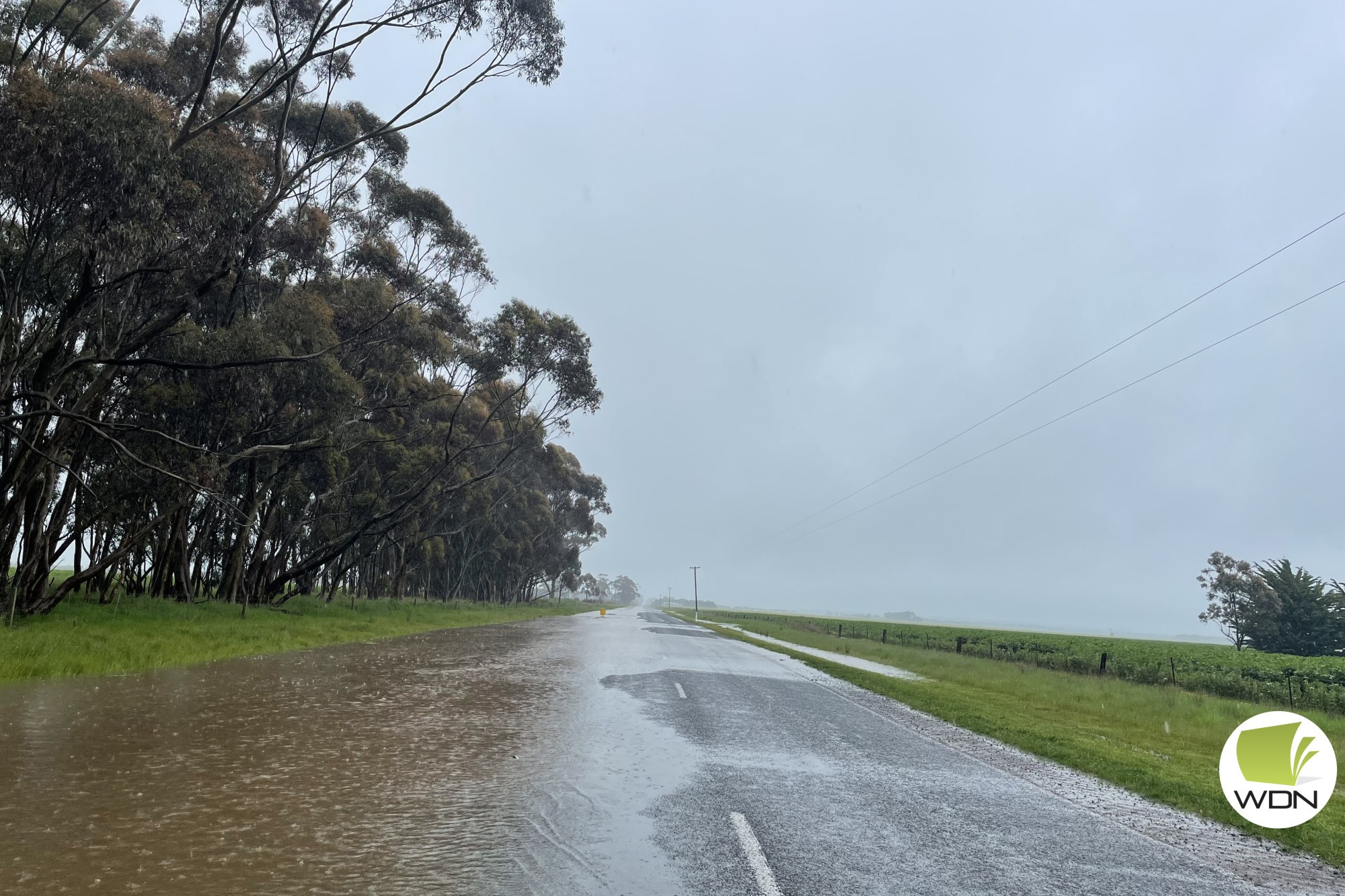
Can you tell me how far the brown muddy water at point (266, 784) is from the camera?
14.7 feet

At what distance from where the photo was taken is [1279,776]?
28.7ft

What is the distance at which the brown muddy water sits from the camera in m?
4.49

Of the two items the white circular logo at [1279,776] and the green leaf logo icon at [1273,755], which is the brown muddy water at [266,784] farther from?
the green leaf logo icon at [1273,755]

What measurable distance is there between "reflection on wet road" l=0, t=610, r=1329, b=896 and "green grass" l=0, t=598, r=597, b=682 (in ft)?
6.55

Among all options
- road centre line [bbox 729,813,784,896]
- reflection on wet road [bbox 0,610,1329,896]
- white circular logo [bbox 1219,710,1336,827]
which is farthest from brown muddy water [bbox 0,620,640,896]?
Result: white circular logo [bbox 1219,710,1336,827]

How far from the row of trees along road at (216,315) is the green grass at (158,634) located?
1.35 m

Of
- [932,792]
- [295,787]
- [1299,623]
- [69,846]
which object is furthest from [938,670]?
[1299,623]

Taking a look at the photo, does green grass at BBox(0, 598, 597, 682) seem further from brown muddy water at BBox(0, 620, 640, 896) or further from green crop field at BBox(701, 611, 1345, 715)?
green crop field at BBox(701, 611, 1345, 715)

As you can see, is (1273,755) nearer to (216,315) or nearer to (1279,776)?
(1279,776)

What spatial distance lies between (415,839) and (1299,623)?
64.0m

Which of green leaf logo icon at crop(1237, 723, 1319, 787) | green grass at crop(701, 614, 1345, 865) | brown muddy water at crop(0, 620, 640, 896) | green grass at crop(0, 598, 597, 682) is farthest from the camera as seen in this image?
green grass at crop(0, 598, 597, 682)

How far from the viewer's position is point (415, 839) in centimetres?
514

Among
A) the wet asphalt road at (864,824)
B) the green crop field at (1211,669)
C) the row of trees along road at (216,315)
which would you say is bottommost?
the green crop field at (1211,669)

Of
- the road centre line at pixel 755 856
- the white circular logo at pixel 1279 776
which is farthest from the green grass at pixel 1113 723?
the road centre line at pixel 755 856
